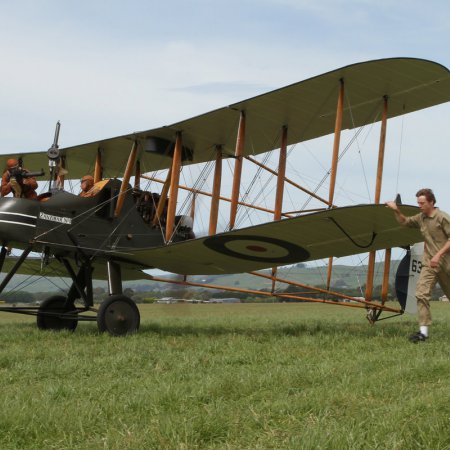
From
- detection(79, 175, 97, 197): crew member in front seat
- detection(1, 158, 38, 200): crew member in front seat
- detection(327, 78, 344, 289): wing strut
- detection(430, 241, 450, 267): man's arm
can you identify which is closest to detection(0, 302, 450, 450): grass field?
detection(430, 241, 450, 267): man's arm

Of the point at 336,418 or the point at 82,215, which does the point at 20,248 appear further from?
the point at 336,418

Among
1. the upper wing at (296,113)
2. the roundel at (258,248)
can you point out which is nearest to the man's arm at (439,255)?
the roundel at (258,248)

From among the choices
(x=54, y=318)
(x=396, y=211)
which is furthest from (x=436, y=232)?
(x=54, y=318)

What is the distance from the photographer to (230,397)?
4.04 meters

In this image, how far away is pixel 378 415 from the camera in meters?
3.38

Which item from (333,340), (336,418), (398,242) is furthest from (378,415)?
(398,242)

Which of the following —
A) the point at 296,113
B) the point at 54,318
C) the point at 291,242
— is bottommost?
the point at 54,318

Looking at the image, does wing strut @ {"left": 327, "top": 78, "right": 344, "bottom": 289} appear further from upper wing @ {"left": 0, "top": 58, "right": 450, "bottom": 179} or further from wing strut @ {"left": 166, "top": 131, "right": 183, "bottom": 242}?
wing strut @ {"left": 166, "top": 131, "right": 183, "bottom": 242}

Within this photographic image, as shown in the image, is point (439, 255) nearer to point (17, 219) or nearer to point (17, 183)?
point (17, 219)

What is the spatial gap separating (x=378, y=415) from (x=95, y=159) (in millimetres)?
8974

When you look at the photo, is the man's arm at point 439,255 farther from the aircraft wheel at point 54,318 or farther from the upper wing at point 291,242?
the aircraft wheel at point 54,318

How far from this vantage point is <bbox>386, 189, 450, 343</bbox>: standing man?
679 cm

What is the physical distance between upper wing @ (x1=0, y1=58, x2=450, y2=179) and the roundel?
1.96 meters

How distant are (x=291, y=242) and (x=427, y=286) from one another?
82.5 inches
